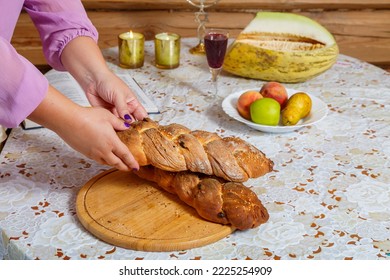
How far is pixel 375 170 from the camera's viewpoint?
133 centimetres

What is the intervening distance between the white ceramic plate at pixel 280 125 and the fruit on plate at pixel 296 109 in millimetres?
19

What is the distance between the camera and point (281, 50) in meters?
1.82

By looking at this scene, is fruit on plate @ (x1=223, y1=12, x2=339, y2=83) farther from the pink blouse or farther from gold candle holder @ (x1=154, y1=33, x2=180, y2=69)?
the pink blouse

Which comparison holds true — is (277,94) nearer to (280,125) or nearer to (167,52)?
(280,125)

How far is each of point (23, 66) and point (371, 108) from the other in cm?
103

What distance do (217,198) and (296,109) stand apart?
0.55m

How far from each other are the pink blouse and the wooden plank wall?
1265mm

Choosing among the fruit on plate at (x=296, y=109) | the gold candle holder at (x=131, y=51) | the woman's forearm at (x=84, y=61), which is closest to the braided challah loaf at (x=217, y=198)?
the woman's forearm at (x=84, y=61)

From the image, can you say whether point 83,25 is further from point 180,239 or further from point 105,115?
point 180,239

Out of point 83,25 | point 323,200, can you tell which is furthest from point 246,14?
point 323,200

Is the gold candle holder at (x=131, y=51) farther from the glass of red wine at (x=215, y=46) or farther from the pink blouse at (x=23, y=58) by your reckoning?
the pink blouse at (x=23, y=58)

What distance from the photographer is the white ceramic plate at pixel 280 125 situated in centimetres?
150

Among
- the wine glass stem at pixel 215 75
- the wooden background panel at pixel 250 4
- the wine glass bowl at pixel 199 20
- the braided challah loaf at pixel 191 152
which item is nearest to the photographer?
the braided challah loaf at pixel 191 152

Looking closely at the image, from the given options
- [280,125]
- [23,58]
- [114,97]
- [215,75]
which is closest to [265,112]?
[280,125]
